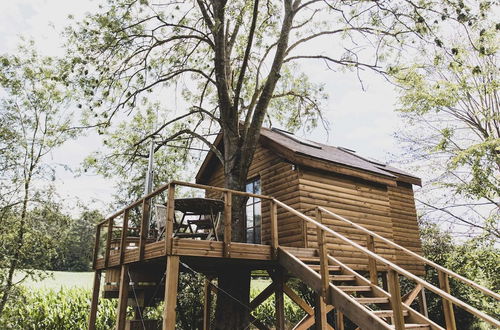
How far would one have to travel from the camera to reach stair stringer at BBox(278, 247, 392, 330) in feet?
16.7

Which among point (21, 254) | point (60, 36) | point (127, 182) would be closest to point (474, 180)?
point (60, 36)

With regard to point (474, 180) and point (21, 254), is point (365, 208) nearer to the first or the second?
point (474, 180)

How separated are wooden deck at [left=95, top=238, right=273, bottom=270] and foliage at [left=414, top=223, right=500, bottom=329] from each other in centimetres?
1038

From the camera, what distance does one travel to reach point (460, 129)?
1577 cm

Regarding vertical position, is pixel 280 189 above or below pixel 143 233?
above

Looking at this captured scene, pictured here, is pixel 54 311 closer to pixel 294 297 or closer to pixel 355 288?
pixel 294 297

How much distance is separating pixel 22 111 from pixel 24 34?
255 centimetres

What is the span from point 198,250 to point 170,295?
2.83ft

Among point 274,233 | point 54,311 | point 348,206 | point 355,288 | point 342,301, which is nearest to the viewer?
point 342,301

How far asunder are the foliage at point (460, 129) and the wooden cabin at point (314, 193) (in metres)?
3.86

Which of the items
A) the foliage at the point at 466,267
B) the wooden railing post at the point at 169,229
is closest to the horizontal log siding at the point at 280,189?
the wooden railing post at the point at 169,229

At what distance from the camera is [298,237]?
9180 mm

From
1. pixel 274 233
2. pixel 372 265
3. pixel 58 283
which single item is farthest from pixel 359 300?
pixel 58 283

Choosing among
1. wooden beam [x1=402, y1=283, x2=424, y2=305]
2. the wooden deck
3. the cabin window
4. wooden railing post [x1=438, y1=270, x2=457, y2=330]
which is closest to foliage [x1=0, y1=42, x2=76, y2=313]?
the wooden deck
